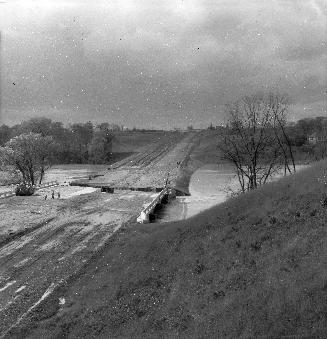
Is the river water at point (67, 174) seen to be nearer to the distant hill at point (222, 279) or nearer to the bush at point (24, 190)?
the bush at point (24, 190)

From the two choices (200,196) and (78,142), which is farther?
(78,142)

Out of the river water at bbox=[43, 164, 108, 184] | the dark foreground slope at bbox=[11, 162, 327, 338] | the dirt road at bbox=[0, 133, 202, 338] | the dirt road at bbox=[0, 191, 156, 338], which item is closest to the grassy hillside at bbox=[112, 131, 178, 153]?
the river water at bbox=[43, 164, 108, 184]

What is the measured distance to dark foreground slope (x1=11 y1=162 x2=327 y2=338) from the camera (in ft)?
37.0

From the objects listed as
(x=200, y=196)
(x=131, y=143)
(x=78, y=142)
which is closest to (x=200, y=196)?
(x=200, y=196)

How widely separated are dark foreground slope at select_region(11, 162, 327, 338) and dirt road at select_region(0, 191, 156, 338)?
1.07 metres

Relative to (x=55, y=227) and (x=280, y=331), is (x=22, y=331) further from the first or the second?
(x=55, y=227)

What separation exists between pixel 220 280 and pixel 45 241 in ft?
55.5

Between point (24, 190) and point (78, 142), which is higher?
point (78, 142)

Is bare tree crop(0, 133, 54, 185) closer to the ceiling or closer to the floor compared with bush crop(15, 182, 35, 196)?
closer to the ceiling

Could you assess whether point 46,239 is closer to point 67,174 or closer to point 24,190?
point 24,190

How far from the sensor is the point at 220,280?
46.2ft

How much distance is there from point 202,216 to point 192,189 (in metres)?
42.9

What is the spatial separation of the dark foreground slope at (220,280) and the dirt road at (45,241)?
3.51 feet

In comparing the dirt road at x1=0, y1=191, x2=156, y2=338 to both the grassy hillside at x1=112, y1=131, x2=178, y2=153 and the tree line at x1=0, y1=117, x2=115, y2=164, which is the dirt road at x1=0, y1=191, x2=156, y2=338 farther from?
the grassy hillside at x1=112, y1=131, x2=178, y2=153
